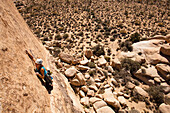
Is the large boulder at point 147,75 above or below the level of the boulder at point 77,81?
below

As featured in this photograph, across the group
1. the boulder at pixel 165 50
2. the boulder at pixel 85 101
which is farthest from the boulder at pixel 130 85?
the boulder at pixel 165 50

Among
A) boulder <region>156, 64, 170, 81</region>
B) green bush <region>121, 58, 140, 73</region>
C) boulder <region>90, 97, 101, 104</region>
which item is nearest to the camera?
boulder <region>90, 97, 101, 104</region>

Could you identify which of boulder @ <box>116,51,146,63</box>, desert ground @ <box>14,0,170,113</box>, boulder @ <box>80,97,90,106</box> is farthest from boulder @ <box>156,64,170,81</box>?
boulder @ <box>80,97,90,106</box>

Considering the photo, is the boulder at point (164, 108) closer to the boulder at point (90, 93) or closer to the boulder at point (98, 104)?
the boulder at point (98, 104)

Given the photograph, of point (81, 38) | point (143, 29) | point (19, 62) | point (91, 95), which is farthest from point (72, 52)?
point (143, 29)

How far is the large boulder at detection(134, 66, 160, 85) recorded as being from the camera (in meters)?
9.17

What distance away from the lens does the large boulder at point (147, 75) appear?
9.17 meters

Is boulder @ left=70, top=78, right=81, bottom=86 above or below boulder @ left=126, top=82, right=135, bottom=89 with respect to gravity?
above

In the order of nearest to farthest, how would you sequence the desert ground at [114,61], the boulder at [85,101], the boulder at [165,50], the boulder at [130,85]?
the boulder at [85,101]
the desert ground at [114,61]
the boulder at [130,85]
the boulder at [165,50]

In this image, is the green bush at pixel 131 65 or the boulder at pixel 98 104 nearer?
the boulder at pixel 98 104

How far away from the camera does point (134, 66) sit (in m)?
10.1

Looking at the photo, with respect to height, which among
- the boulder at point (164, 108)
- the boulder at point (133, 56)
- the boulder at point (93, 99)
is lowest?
the boulder at point (164, 108)

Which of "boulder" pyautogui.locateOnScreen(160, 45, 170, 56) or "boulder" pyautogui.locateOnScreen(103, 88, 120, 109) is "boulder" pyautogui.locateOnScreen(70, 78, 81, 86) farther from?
"boulder" pyautogui.locateOnScreen(160, 45, 170, 56)

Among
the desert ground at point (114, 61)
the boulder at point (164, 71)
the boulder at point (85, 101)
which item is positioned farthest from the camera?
the boulder at point (164, 71)
